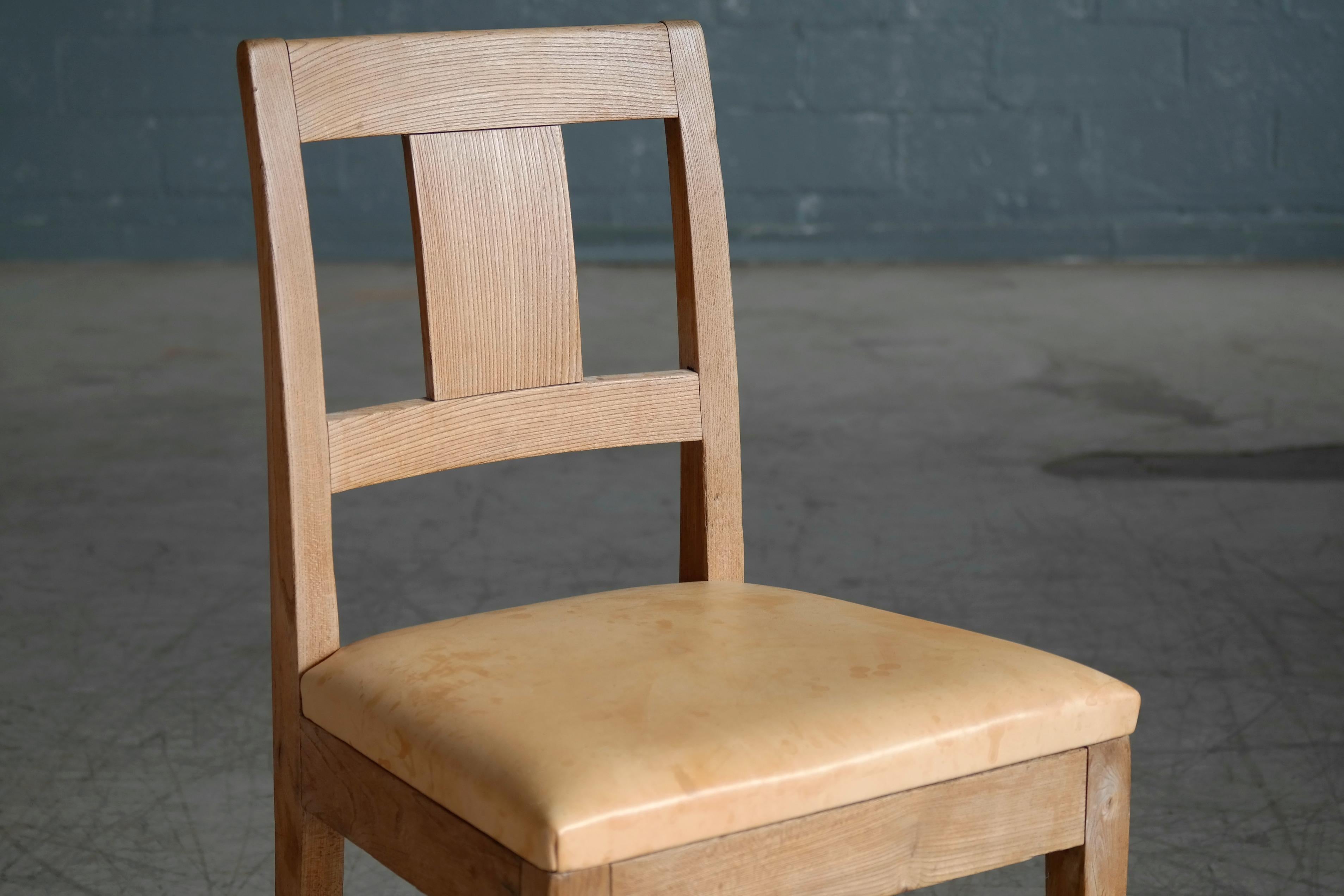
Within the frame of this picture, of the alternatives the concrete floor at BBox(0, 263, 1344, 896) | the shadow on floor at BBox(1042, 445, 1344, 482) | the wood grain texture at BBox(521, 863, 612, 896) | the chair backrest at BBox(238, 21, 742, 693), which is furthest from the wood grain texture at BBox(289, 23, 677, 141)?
the shadow on floor at BBox(1042, 445, 1344, 482)

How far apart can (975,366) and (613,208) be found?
6.65ft

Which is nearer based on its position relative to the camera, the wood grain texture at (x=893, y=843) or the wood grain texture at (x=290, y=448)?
the wood grain texture at (x=893, y=843)

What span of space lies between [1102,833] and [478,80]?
61 centimetres

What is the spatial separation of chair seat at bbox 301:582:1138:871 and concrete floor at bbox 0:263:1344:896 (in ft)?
1.89

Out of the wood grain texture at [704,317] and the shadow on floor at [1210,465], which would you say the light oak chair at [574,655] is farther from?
the shadow on floor at [1210,465]

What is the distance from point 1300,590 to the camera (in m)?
2.14

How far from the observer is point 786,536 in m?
2.42

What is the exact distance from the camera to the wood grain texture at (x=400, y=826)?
2.58ft

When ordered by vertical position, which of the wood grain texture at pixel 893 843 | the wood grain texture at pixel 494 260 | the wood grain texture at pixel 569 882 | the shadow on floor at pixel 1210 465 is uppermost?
the wood grain texture at pixel 494 260

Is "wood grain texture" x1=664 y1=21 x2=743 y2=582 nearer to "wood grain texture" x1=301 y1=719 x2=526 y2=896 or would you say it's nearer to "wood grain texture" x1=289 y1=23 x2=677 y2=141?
"wood grain texture" x1=289 y1=23 x2=677 y2=141

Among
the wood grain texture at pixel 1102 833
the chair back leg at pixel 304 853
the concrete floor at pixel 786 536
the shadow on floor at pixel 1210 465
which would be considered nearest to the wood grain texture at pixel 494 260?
the chair back leg at pixel 304 853

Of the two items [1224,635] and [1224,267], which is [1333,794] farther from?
[1224,267]

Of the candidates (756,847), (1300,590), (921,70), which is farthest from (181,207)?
(756,847)

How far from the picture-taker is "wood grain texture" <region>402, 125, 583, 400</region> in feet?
3.24
